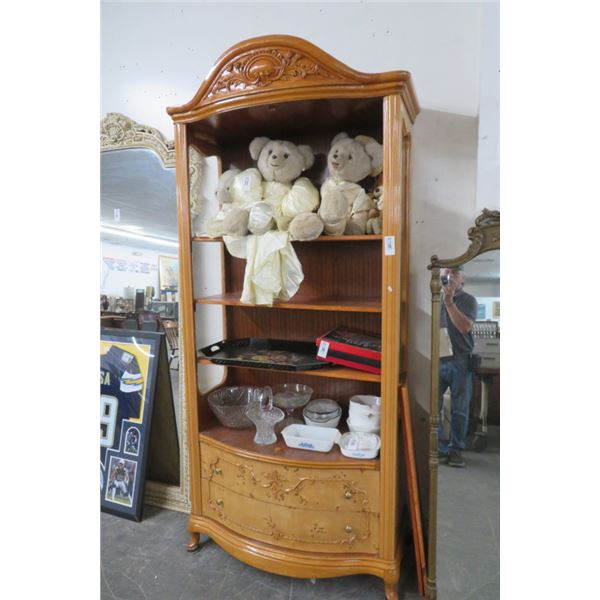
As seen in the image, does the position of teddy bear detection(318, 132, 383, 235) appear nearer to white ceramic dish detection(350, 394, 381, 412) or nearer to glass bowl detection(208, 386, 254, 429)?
white ceramic dish detection(350, 394, 381, 412)

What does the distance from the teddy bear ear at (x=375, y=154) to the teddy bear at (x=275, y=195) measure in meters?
0.25

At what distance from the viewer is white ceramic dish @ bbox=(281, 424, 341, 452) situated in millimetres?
1511

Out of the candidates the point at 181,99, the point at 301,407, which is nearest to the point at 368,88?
the point at 181,99

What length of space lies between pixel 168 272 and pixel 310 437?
1131 millimetres

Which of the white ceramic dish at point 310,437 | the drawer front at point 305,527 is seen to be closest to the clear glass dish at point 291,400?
the white ceramic dish at point 310,437

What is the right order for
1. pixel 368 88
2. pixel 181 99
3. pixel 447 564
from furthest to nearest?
pixel 181 99, pixel 447 564, pixel 368 88

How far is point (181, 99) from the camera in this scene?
6.59ft

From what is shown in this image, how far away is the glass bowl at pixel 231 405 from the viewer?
1758mm

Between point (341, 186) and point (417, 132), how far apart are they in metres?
0.45

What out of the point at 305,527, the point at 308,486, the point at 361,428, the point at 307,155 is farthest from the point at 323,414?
the point at 307,155

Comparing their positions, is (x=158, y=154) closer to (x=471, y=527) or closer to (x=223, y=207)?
(x=223, y=207)

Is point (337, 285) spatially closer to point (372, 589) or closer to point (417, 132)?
point (417, 132)

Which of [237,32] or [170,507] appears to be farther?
[170,507]

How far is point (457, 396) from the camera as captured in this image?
1455 mm
